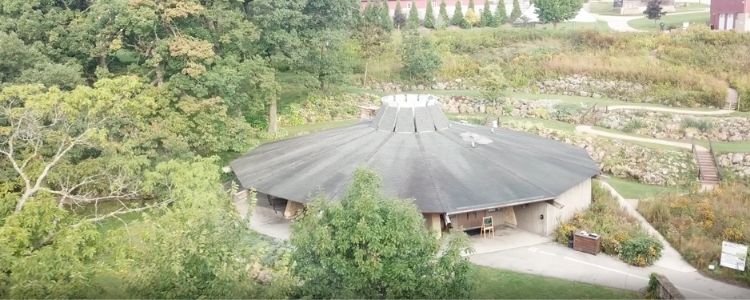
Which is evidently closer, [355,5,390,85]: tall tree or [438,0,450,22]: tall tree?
[355,5,390,85]: tall tree

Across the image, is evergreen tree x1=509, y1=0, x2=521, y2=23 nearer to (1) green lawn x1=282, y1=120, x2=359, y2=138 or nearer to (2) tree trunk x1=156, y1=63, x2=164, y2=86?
(1) green lawn x1=282, y1=120, x2=359, y2=138

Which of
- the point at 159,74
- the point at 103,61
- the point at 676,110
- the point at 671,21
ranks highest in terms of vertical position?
the point at 103,61

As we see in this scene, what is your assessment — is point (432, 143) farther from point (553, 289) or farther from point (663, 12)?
point (663, 12)

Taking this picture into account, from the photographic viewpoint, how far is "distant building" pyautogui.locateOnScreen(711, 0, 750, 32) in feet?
147

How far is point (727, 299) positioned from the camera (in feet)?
54.7

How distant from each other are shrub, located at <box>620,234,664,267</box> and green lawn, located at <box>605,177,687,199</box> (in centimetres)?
657

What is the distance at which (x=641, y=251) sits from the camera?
752 inches

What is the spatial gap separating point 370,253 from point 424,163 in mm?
11470

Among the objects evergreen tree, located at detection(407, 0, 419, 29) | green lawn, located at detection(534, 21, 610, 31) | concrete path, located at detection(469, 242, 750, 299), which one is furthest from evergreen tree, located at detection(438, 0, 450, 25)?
concrete path, located at detection(469, 242, 750, 299)

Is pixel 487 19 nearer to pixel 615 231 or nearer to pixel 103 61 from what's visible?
pixel 103 61

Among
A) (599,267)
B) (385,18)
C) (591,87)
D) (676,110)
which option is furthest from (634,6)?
(599,267)

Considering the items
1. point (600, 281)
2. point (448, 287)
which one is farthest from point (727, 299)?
point (448, 287)

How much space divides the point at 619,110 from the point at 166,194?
2474cm

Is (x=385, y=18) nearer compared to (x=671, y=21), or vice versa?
(x=385, y=18)
